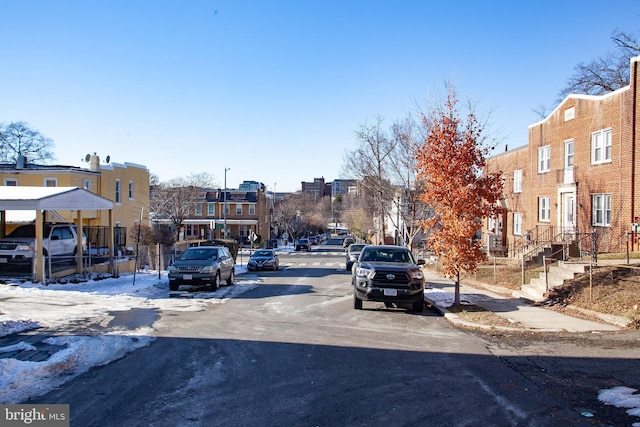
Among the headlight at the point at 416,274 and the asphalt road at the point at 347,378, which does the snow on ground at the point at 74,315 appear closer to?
the asphalt road at the point at 347,378

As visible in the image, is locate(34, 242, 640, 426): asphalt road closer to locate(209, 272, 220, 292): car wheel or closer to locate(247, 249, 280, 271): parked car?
locate(209, 272, 220, 292): car wheel

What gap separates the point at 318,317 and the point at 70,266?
12.3m

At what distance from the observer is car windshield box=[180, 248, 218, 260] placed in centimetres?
1919

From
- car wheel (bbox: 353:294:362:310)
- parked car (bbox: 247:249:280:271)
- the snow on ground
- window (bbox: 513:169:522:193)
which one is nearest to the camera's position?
the snow on ground

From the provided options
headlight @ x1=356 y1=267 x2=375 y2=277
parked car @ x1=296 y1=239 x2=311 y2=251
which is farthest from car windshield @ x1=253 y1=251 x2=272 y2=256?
parked car @ x1=296 y1=239 x2=311 y2=251

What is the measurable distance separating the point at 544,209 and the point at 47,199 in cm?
2310

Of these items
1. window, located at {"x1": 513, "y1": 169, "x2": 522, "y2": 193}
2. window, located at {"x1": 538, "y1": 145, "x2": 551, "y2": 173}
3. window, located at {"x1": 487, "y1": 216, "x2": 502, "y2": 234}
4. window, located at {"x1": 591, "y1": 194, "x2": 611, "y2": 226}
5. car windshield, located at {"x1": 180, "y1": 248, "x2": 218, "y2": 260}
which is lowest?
car windshield, located at {"x1": 180, "y1": 248, "x2": 218, "y2": 260}

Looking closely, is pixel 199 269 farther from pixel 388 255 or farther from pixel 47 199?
pixel 388 255

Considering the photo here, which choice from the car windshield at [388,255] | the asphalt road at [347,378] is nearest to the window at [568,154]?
the car windshield at [388,255]

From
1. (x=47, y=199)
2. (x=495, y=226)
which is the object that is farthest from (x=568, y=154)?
(x=47, y=199)

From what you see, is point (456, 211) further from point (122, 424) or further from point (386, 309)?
point (122, 424)

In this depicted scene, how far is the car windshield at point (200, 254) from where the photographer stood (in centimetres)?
1919

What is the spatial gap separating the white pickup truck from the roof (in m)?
→ 1.75

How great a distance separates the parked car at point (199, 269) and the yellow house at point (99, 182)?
12.3m
